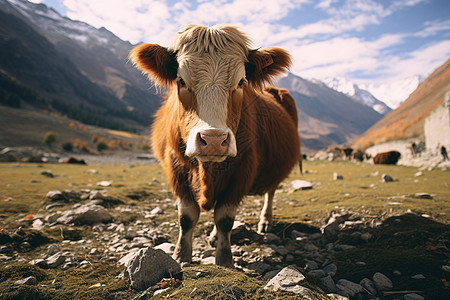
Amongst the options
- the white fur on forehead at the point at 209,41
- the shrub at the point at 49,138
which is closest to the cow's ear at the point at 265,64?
the white fur on forehead at the point at 209,41

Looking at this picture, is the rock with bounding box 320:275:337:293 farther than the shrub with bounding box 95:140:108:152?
No

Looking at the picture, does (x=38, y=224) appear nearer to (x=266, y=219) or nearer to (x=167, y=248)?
(x=167, y=248)

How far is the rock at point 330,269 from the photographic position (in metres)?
3.03

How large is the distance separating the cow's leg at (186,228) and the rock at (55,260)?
1.42 m

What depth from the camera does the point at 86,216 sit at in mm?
4719

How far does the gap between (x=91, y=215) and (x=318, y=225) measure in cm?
440

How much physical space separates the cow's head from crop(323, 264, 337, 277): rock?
6.66 feet

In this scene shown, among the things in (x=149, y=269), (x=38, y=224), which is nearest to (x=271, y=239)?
(x=149, y=269)

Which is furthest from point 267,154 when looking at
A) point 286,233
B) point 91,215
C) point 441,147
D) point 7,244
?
point 441,147

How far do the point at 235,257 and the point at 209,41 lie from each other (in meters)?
2.95

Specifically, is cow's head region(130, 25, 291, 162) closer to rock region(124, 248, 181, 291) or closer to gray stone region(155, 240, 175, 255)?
rock region(124, 248, 181, 291)

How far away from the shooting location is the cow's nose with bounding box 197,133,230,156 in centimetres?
233

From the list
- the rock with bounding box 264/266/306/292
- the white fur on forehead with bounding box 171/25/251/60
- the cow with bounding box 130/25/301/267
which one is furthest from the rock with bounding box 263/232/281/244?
the white fur on forehead with bounding box 171/25/251/60

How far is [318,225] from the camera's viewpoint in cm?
466
